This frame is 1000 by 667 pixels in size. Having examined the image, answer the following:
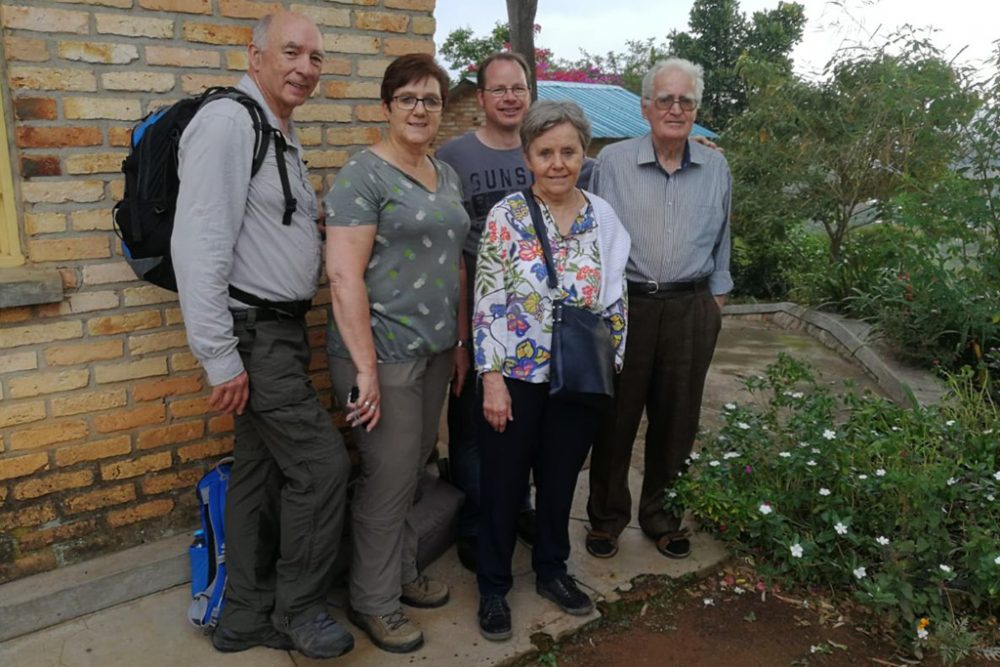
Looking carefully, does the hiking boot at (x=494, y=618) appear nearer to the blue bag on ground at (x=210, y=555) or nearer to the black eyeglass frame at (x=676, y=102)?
the blue bag on ground at (x=210, y=555)

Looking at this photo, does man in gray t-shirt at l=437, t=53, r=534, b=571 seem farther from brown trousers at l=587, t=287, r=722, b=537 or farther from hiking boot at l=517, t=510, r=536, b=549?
brown trousers at l=587, t=287, r=722, b=537

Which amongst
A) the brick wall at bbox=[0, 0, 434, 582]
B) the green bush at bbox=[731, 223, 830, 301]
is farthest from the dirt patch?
the green bush at bbox=[731, 223, 830, 301]

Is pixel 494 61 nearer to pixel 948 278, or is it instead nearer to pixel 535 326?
pixel 535 326

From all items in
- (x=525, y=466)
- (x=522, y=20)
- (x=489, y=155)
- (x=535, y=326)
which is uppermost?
(x=522, y=20)

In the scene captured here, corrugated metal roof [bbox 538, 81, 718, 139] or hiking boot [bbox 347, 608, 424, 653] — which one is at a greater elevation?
corrugated metal roof [bbox 538, 81, 718, 139]

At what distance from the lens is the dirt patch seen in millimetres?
2861

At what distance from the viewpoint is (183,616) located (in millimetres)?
2902

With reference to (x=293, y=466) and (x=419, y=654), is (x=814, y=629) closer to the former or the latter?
(x=419, y=654)

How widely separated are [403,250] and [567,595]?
1.49 metres

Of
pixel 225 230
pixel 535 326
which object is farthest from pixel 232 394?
pixel 535 326

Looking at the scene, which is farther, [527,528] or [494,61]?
[527,528]

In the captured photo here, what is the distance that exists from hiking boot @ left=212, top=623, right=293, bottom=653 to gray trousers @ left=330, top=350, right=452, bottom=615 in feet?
0.91

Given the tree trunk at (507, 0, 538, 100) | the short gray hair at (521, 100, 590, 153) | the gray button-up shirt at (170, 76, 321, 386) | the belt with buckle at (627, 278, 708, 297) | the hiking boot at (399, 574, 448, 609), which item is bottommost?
the hiking boot at (399, 574, 448, 609)

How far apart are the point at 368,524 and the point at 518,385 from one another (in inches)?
28.9
